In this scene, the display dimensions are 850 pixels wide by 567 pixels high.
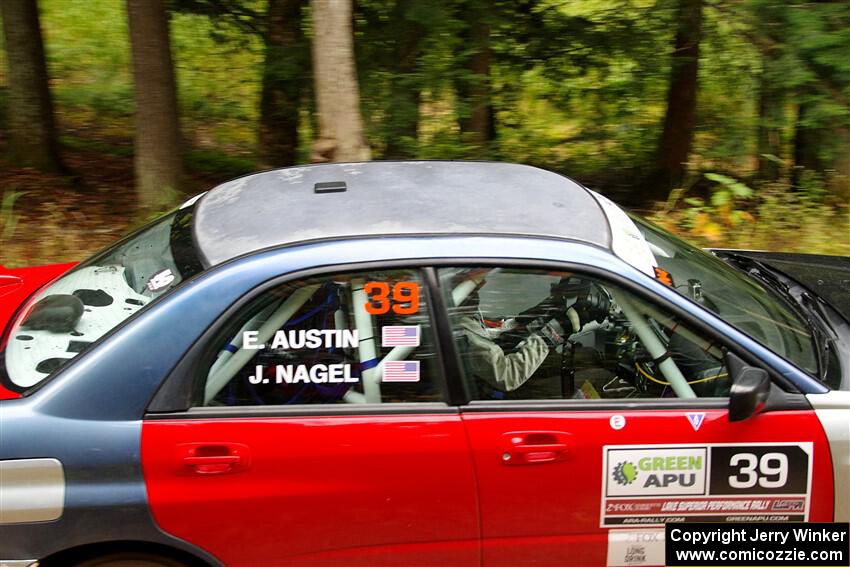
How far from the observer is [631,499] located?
269cm

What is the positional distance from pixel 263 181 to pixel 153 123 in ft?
14.3

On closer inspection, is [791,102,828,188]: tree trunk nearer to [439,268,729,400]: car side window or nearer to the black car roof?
the black car roof

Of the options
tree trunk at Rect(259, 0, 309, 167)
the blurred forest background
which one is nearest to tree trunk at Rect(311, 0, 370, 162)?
the blurred forest background

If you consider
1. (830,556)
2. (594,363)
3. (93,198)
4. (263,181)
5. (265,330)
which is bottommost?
(93,198)

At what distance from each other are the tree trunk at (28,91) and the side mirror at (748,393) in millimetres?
7655

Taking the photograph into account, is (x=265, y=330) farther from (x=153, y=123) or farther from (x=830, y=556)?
(x=153, y=123)

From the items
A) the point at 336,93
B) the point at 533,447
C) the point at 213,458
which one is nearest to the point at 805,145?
the point at 336,93

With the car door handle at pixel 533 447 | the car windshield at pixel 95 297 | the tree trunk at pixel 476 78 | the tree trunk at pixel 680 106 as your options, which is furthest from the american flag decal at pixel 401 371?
the tree trunk at pixel 680 106

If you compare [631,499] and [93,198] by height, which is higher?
[631,499]

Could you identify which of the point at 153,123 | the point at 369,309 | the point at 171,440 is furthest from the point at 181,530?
the point at 153,123

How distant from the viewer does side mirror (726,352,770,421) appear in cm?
260

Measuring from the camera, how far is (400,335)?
8.91 ft

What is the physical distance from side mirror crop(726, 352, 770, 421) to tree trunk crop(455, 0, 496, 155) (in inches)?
211

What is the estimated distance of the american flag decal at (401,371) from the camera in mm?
2695
